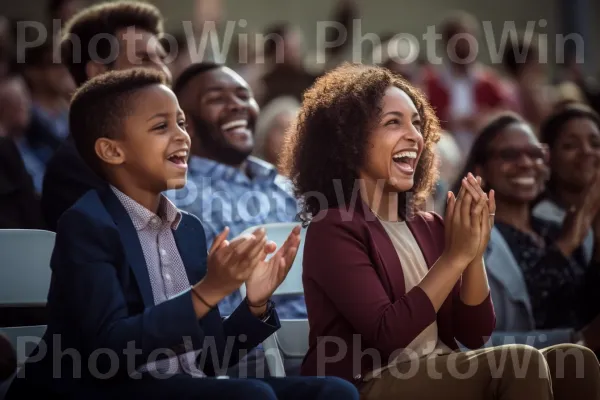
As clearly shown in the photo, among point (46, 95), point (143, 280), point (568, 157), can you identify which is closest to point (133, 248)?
point (143, 280)

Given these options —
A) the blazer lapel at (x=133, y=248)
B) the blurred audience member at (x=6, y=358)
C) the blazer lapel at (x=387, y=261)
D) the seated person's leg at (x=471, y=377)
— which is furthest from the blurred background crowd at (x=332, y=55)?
the seated person's leg at (x=471, y=377)

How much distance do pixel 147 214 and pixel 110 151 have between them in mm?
178

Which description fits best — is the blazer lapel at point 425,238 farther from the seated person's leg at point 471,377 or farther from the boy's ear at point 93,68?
the boy's ear at point 93,68

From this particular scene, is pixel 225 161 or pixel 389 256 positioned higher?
pixel 225 161

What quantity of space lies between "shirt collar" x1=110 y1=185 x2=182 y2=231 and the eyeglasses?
155cm

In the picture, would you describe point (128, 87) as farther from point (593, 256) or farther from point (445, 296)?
point (593, 256)

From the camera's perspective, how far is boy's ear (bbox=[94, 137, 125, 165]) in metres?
2.38

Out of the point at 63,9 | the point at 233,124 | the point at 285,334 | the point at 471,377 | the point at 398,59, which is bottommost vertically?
the point at 285,334

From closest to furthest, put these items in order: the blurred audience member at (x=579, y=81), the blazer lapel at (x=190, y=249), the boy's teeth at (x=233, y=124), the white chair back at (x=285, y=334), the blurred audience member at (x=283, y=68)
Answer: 1. the blazer lapel at (x=190, y=249)
2. the white chair back at (x=285, y=334)
3. the boy's teeth at (x=233, y=124)
4. the blurred audience member at (x=579, y=81)
5. the blurred audience member at (x=283, y=68)

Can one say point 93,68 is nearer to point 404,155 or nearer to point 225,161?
point 225,161

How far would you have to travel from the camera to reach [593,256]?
11.4 ft

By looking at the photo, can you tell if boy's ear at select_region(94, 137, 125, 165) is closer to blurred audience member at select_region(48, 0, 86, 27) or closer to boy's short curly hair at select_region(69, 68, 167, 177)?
boy's short curly hair at select_region(69, 68, 167, 177)

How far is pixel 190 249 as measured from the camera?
7.88 feet

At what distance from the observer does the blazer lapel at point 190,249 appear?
2.38m
